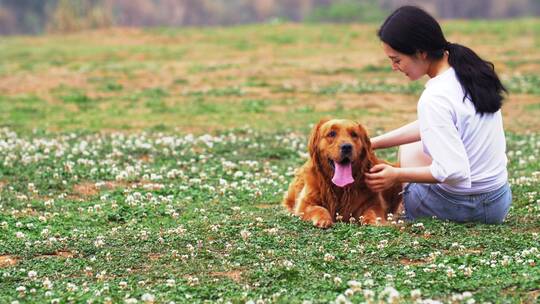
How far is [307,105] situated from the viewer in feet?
78.1

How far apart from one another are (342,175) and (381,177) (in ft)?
1.69

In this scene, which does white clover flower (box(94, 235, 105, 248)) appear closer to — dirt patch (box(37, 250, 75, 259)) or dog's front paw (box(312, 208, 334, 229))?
dirt patch (box(37, 250, 75, 259))

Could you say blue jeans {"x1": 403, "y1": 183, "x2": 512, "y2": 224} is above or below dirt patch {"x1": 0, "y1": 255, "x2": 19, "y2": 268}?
above

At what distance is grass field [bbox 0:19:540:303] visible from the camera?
23.0ft

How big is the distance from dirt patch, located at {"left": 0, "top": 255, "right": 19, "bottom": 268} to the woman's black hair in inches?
154

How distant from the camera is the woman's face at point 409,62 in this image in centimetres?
828

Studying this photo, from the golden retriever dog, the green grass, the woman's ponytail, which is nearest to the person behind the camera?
the green grass

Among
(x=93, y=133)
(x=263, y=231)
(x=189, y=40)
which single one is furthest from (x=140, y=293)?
(x=189, y=40)

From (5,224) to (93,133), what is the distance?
902 cm

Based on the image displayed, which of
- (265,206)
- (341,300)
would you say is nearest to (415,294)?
(341,300)

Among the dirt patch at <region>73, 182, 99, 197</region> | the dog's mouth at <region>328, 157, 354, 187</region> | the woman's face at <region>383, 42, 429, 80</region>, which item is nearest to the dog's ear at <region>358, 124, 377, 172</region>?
the dog's mouth at <region>328, 157, 354, 187</region>

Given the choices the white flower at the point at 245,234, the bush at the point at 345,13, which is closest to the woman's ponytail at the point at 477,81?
the white flower at the point at 245,234

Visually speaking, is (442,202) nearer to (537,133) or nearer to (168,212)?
(168,212)

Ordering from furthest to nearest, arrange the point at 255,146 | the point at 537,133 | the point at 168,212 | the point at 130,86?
the point at 130,86
the point at 537,133
the point at 255,146
the point at 168,212
